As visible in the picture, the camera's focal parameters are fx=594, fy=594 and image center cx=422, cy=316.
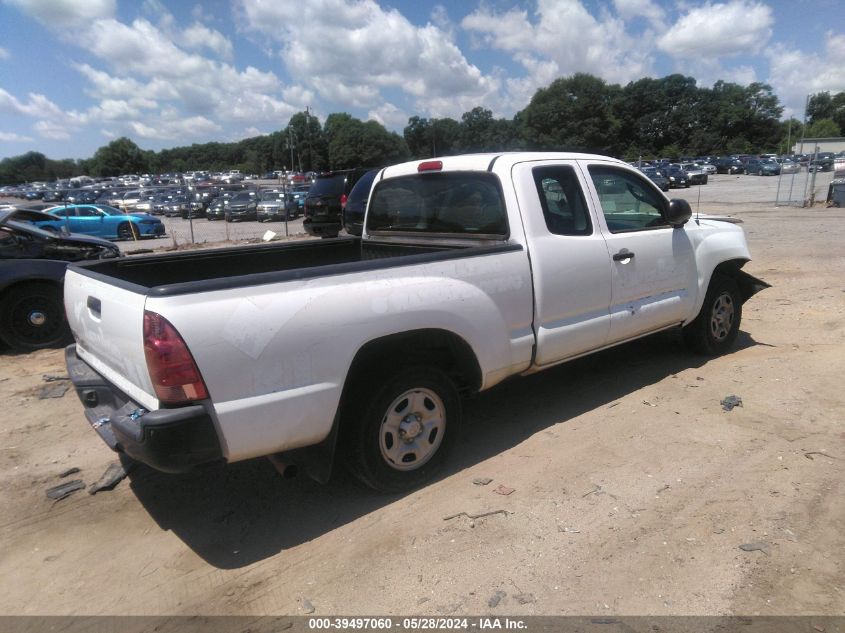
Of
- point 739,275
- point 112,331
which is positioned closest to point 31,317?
point 112,331

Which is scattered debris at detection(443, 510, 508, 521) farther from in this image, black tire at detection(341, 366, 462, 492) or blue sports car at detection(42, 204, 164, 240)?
blue sports car at detection(42, 204, 164, 240)

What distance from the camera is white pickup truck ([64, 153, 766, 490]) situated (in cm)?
269

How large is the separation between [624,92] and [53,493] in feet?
386

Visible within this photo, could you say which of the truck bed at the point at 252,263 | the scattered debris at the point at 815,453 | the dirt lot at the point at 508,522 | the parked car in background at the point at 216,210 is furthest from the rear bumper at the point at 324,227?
the parked car in background at the point at 216,210

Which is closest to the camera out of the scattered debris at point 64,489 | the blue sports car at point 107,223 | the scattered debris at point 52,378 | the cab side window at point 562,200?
the scattered debris at point 64,489

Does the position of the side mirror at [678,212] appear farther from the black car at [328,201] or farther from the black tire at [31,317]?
the black car at [328,201]

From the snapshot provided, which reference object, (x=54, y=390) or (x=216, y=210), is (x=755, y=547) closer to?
(x=54, y=390)

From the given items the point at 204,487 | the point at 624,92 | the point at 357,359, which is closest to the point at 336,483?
the point at 204,487

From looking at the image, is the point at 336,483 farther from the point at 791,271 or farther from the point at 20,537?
the point at 791,271

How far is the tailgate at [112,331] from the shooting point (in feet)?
9.00

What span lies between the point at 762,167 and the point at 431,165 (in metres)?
63.3

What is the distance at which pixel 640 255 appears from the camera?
4.63m

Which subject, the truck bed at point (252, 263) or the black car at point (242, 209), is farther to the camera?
the black car at point (242, 209)

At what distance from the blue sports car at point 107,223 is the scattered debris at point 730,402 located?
852 inches
